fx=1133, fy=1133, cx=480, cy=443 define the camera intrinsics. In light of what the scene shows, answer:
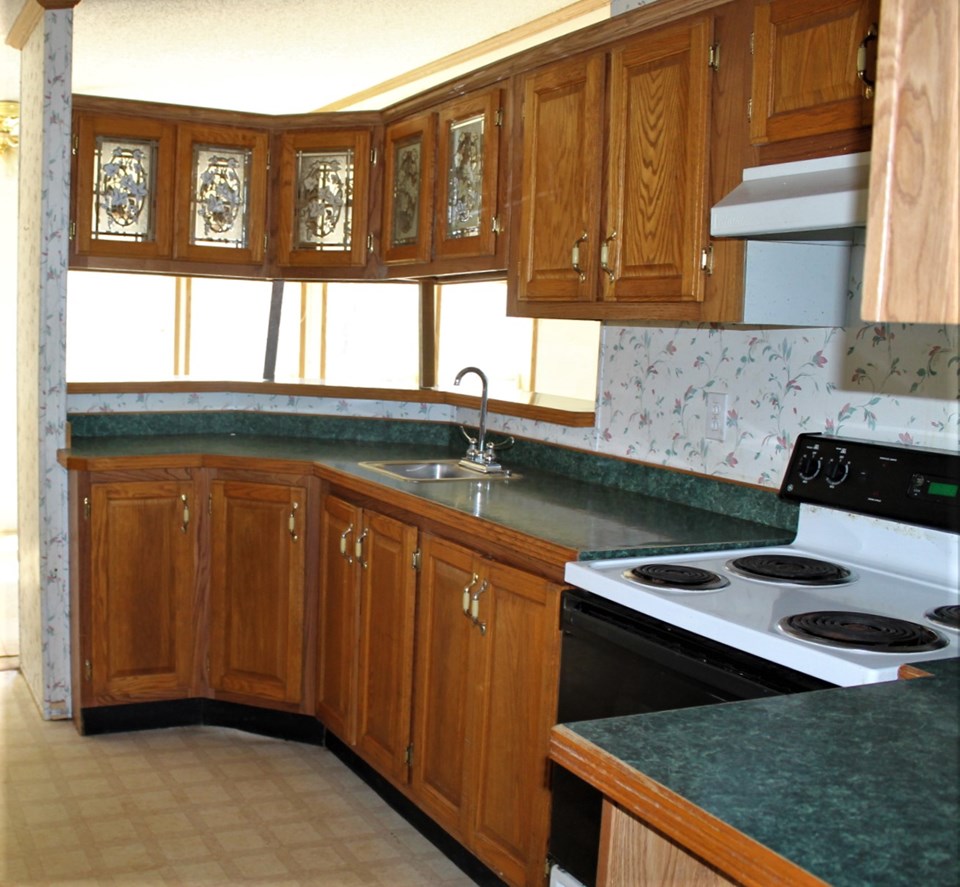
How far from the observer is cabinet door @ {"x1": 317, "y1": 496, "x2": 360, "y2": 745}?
3396 mm

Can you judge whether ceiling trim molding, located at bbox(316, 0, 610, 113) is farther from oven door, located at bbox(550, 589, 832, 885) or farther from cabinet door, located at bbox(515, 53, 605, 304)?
oven door, located at bbox(550, 589, 832, 885)

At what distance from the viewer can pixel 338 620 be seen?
138 inches

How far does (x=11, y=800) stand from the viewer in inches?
125

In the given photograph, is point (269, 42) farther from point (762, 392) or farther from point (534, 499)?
point (762, 392)

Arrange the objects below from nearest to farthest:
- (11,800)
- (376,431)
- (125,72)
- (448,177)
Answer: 1. (11,800)
2. (448,177)
3. (376,431)
4. (125,72)

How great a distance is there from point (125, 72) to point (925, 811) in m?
5.46

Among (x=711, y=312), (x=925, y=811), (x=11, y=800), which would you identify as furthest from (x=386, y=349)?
(x=925, y=811)

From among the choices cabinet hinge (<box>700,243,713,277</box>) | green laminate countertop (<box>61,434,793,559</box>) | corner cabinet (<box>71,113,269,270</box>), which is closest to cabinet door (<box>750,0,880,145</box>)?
cabinet hinge (<box>700,243,713,277</box>)

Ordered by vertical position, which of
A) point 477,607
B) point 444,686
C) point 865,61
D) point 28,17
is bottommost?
point 444,686

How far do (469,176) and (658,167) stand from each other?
0.97 meters

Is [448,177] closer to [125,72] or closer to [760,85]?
[760,85]

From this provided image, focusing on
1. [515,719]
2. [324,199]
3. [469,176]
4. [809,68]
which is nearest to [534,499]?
[515,719]

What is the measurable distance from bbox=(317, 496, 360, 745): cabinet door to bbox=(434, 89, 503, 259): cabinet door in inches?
35.3

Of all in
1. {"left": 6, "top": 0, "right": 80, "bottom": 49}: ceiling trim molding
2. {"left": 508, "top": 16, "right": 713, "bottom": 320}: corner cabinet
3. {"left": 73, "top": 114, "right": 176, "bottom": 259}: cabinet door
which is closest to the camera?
{"left": 508, "top": 16, "right": 713, "bottom": 320}: corner cabinet
